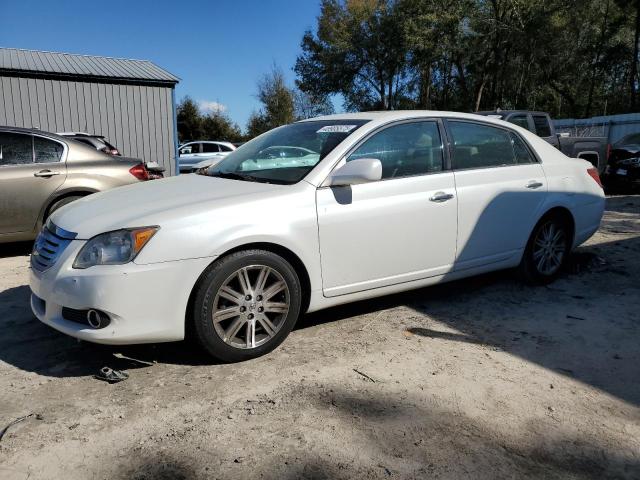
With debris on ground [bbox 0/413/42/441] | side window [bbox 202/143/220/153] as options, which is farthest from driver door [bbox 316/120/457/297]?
side window [bbox 202/143/220/153]

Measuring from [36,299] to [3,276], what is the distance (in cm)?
243

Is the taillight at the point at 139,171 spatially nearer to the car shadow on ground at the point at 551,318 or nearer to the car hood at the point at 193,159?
the car shadow on ground at the point at 551,318

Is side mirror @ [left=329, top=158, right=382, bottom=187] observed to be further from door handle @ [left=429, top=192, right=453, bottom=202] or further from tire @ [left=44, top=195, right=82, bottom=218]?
tire @ [left=44, top=195, right=82, bottom=218]

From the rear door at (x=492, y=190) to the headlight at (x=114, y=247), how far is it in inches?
94.4

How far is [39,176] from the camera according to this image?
6082 mm

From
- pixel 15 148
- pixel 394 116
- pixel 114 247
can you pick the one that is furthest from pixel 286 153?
pixel 15 148

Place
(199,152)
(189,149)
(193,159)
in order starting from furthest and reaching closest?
(189,149) → (199,152) → (193,159)

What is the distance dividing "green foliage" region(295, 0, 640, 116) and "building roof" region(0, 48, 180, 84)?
61.8 feet

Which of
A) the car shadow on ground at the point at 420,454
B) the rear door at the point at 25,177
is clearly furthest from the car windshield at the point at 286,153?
the rear door at the point at 25,177

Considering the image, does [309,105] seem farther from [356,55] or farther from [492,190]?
[492,190]

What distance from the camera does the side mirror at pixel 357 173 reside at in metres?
3.46

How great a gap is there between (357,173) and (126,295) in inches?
62.8

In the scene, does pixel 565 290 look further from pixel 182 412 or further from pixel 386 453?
pixel 182 412

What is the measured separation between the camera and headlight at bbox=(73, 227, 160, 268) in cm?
300
